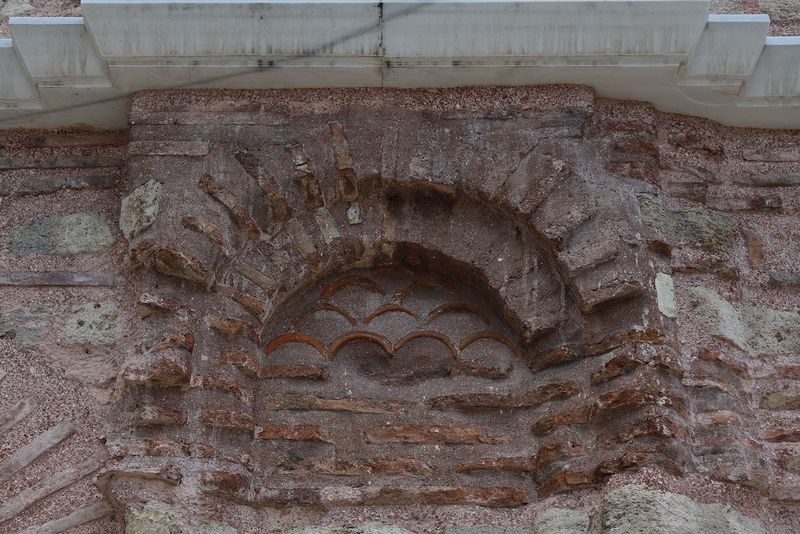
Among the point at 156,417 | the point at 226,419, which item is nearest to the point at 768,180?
the point at 226,419

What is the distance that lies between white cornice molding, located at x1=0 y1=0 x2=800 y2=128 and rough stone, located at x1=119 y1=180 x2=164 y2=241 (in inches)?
13.4

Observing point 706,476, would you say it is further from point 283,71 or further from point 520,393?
point 283,71

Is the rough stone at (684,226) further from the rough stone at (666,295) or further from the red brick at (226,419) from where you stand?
the red brick at (226,419)

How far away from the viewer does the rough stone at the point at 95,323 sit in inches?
144

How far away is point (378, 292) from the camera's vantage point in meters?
3.88

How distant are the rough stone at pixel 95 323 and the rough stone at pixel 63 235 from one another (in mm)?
207

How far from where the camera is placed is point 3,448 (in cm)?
345

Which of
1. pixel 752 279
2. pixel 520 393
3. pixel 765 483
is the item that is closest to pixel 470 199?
pixel 520 393

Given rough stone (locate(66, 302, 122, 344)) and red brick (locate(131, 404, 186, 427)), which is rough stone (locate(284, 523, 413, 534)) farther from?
rough stone (locate(66, 302, 122, 344))

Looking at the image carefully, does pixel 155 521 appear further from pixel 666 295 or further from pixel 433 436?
pixel 666 295

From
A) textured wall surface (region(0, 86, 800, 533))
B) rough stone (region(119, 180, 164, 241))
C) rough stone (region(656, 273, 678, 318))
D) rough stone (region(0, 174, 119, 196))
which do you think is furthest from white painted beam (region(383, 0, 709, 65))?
rough stone (region(0, 174, 119, 196))

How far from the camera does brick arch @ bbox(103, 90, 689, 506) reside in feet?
11.2

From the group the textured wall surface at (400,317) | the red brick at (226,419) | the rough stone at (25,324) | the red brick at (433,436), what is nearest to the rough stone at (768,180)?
the textured wall surface at (400,317)

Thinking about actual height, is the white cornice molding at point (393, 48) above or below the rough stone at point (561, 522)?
above
